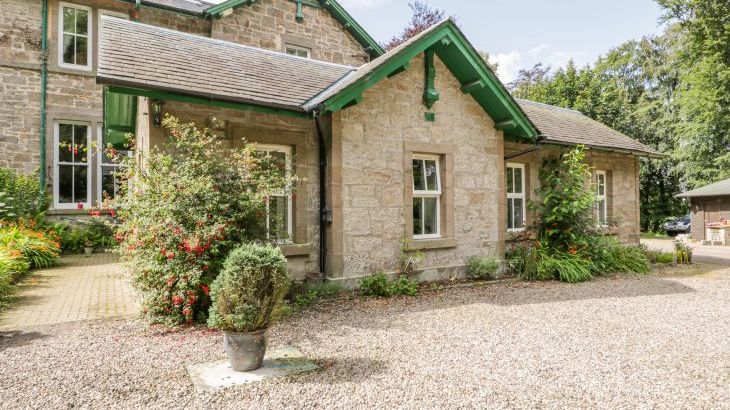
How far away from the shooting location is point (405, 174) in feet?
26.6

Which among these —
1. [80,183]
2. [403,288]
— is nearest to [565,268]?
[403,288]

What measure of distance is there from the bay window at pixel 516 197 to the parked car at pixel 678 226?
75.3ft

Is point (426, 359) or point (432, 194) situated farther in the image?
point (432, 194)

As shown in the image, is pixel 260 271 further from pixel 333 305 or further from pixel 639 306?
pixel 639 306

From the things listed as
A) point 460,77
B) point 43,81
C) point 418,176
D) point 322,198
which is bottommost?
point 322,198

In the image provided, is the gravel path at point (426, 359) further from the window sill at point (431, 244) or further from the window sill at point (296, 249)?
the window sill at point (431, 244)

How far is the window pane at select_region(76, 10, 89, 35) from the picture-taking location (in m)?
12.6

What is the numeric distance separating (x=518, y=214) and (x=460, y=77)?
4023 millimetres

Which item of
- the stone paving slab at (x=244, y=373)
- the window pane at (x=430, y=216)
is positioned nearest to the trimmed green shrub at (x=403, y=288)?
the window pane at (x=430, y=216)

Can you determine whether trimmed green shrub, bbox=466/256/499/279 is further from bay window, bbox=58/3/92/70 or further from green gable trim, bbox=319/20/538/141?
bay window, bbox=58/3/92/70

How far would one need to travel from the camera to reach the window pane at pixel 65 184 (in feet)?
39.7

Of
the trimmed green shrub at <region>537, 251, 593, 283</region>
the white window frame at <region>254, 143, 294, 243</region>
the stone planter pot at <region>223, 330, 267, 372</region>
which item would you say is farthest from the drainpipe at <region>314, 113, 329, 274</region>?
the trimmed green shrub at <region>537, 251, 593, 283</region>

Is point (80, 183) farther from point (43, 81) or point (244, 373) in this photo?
point (244, 373)

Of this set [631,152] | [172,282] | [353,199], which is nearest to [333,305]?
[353,199]
